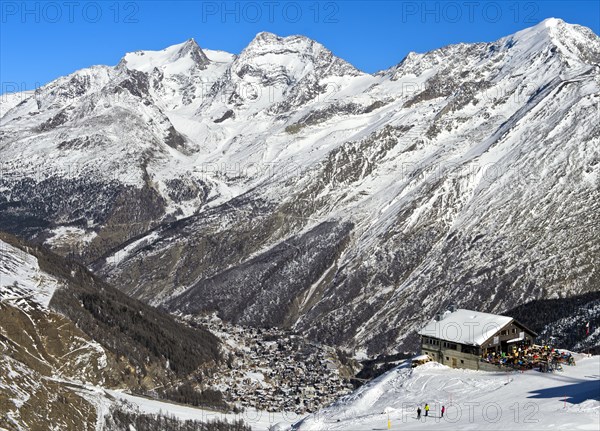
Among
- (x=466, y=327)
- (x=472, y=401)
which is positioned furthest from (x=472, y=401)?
(x=466, y=327)

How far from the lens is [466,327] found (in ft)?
353

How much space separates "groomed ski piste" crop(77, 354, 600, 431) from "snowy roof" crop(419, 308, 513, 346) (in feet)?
13.4

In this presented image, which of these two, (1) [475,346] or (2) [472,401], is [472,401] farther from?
(1) [475,346]

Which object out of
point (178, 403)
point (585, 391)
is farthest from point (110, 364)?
point (585, 391)

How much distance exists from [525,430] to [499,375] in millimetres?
25812

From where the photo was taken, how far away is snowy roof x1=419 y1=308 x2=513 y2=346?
103 meters

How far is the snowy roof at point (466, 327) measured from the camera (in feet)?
339

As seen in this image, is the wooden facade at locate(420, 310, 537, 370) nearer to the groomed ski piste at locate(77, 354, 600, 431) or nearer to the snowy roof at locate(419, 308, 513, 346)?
the snowy roof at locate(419, 308, 513, 346)

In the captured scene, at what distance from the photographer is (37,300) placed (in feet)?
509

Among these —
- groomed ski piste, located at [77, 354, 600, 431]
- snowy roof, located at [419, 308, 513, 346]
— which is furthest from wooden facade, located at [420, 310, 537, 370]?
groomed ski piste, located at [77, 354, 600, 431]

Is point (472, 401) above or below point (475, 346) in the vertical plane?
below

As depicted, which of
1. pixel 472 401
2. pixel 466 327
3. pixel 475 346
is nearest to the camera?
pixel 472 401

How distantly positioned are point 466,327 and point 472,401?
2120 centimetres

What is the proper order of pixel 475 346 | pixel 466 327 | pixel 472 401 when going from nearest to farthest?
pixel 472 401, pixel 475 346, pixel 466 327
